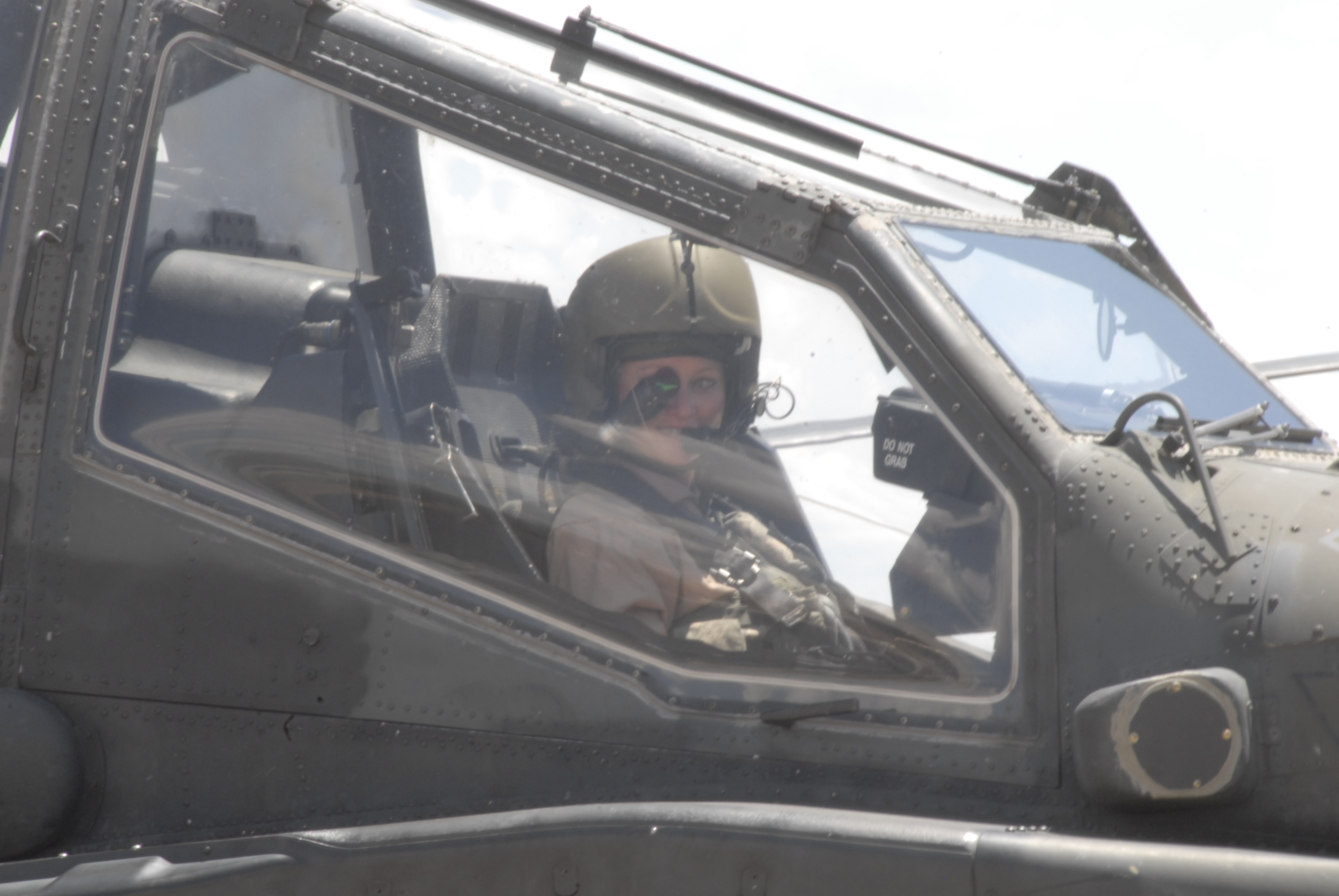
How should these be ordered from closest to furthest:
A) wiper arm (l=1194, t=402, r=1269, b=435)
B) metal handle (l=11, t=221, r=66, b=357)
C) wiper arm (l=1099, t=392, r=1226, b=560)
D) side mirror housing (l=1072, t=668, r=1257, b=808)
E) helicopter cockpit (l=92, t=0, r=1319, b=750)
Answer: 1. side mirror housing (l=1072, t=668, r=1257, b=808)
2. wiper arm (l=1099, t=392, r=1226, b=560)
3. helicopter cockpit (l=92, t=0, r=1319, b=750)
4. wiper arm (l=1194, t=402, r=1269, b=435)
5. metal handle (l=11, t=221, r=66, b=357)

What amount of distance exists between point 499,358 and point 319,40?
0.76m

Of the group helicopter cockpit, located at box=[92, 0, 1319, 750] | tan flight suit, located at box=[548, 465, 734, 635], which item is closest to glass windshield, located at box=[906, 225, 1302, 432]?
helicopter cockpit, located at box=[92, 0, 1319, 750]

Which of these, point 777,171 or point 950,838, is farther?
point 777,171

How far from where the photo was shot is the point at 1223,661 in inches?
74.5

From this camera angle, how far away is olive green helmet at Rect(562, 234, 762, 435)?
2.34 meters

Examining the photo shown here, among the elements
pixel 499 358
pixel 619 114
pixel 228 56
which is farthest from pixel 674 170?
pixel 228 56

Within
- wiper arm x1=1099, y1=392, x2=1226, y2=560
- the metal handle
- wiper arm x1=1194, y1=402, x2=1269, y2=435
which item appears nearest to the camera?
wiper arm x1=1099, y1=392, x2=1226, y2=560

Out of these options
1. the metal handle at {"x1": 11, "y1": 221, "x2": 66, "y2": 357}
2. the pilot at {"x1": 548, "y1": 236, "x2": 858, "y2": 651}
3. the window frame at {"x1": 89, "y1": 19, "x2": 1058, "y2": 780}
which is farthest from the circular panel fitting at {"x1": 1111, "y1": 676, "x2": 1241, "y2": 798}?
the metal handle at {"x1": 11, "y1": 221, "x2": 66, "y2": 357}

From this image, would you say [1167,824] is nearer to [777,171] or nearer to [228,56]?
[777,171]

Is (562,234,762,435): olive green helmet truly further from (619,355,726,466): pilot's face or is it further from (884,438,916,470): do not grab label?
(884,438,916,470): do not grab label

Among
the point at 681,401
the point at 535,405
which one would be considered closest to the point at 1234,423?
the point at 681,401

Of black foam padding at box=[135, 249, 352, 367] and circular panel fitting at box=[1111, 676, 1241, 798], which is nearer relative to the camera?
circular panel fitting at box=[1111, 676, 1241, 798]

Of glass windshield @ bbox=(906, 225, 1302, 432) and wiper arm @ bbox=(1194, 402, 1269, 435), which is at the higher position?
glass windshield @ bbox=(906, 225, 1302, 432)

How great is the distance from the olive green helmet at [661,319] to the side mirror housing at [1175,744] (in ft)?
2.80
